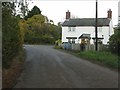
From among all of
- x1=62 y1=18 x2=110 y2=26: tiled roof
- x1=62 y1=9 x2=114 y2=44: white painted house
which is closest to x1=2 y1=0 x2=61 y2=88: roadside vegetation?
x1=62 y1=9 x2=114 y2=44: white painted house

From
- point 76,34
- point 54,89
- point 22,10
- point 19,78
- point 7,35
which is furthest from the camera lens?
point 76,34

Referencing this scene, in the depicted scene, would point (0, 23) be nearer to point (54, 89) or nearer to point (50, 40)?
point (54, 89)

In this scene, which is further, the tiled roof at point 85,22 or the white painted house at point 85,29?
the tiled roof at point 85,22

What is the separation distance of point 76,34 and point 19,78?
2511 inches

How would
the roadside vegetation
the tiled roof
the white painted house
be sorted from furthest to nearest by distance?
1. the tiled roof
2. the white painted house
3. the roadside vegetation

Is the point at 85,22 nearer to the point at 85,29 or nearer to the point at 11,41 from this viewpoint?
the point at 85,29

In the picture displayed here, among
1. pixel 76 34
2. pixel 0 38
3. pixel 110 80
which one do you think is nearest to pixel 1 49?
pixel 0 38

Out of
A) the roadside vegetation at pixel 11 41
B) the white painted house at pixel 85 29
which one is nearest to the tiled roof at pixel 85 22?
the white painted house at pixel 85 29

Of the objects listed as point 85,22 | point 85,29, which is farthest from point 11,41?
point 85,22

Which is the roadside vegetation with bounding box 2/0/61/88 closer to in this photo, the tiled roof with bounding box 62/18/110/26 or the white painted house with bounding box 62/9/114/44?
the white painted house with bounding box 62/9/114/44

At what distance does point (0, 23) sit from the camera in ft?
Result: 59.9

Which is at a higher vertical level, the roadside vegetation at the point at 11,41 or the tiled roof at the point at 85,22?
the tiled roof at the point at 85,22

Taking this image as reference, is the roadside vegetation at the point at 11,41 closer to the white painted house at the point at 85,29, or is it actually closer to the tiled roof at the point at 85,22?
the white painted house at the point at 85,29

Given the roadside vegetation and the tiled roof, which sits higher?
the tiled roof
